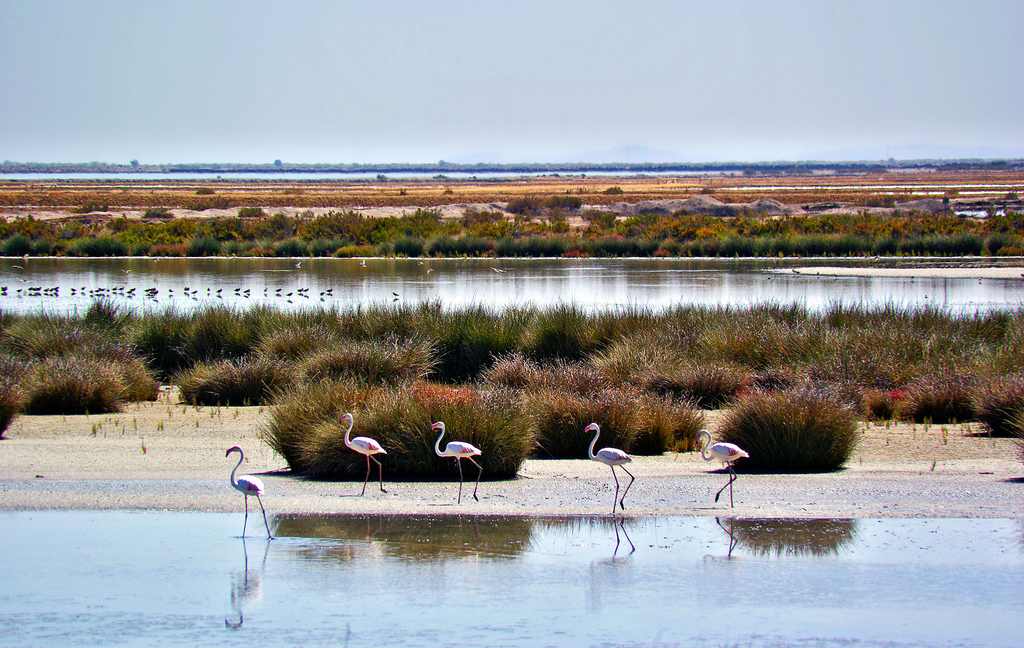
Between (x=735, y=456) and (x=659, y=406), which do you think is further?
(x=659, y=406)

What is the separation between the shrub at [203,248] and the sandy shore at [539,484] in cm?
4563

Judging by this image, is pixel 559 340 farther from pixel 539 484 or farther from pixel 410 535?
pixel 410 535

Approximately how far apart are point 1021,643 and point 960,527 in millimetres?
2930

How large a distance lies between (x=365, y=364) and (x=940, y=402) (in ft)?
26.6

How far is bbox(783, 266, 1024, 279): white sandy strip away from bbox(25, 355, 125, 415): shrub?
31918 millimetres

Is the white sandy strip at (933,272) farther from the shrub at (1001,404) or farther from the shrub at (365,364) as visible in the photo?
the shrub at (365,364)

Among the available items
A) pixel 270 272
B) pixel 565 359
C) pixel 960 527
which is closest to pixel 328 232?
pixel 270 272

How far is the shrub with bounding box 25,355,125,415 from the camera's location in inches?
699

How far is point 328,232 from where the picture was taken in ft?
218

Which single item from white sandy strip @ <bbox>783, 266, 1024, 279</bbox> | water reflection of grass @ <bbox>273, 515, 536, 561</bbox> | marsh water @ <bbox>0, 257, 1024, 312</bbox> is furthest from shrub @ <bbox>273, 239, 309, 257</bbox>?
water reflection of grass @ <bbox>273, 515, 536, 561</bbox>

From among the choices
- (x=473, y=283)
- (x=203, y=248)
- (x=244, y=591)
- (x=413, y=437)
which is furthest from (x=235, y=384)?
(x=203, y=248)

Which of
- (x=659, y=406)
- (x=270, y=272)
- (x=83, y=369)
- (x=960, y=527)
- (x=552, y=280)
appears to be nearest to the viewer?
(x=960, y=527)

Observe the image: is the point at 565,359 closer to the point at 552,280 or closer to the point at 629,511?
the point at 629,511

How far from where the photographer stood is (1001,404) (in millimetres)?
16000
